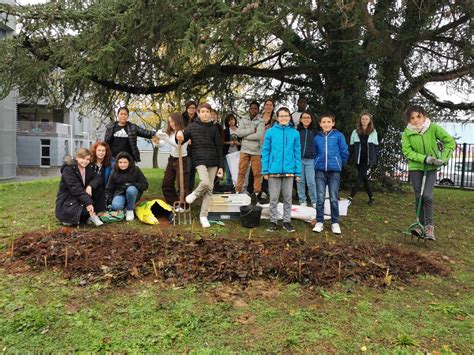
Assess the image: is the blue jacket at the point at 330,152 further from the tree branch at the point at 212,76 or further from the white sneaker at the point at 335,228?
the tree branch at the point at 212,76

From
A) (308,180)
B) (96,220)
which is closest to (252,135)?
(308,180)

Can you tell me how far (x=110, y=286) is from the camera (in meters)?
3.87

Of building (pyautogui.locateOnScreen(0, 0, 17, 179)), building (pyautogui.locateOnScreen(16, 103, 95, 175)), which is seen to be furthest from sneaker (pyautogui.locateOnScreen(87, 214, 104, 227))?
building (pyautogui.locateOnScreen(16, 103, 95, 175))

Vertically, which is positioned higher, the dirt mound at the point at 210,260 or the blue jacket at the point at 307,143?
the blue jacket at the point at 307,143

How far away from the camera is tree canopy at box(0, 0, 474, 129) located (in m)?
6.02

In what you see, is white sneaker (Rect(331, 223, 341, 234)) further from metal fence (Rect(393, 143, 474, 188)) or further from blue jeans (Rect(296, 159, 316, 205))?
metal fence (Rect(393, 143, 474, 188))

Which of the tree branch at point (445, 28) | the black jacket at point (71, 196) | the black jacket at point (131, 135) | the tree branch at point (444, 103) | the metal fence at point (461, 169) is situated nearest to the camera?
the black jacket at point (71, 196)

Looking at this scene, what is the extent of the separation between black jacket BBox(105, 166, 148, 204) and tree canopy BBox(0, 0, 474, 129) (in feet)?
5.25

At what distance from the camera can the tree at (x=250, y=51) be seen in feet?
19.7

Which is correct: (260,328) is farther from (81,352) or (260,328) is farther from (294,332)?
(81,352)

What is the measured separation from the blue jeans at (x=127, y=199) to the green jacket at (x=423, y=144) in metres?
4.11

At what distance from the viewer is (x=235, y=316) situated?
11.0 ft

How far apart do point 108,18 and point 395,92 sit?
299 inches

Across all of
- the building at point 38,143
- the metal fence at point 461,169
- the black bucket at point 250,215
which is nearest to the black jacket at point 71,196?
the black bucket at point 250,215
